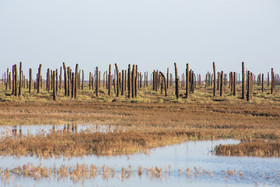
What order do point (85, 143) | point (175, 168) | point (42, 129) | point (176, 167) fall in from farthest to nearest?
point (42, 129) < point (85, 143) < point (176, 167) < point (175, 168)

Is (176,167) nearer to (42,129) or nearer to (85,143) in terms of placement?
(85,143)

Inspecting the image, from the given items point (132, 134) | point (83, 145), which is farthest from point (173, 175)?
point (132, 134)

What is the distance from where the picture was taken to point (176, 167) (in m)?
12.7

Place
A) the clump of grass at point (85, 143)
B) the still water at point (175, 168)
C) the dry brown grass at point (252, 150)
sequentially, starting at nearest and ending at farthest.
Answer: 1. the still water at point (175, 168)
2. the clump of grass at point (85, 143)
3. the dry brown grass at point (252, 150)

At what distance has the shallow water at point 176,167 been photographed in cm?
1052

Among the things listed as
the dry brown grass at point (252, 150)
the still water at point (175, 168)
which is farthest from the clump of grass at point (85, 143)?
the dry brown grass at point (252, 150)

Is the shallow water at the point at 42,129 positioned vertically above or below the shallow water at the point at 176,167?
above

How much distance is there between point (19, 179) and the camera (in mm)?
10586

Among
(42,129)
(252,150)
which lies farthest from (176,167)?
(42,129)

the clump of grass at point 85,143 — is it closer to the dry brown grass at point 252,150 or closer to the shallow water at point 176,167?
the shallow water at point 176,167

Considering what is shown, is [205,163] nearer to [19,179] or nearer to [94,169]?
[94,169]

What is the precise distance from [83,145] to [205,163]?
185 inches

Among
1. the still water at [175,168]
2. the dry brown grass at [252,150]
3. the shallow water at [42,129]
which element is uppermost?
the shallow water at [42,129]

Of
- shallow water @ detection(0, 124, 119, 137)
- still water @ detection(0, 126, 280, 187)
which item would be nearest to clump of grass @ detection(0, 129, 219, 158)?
still water @ detection(0, 126, 280, 187)
